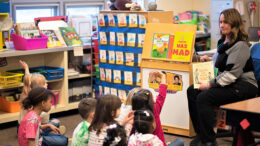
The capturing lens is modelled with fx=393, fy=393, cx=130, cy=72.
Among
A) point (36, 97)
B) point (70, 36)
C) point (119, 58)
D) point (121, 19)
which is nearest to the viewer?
point (36, 97)

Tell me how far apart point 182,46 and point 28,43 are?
190 centimetres

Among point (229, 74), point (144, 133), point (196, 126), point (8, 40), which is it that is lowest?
point (196, 126)

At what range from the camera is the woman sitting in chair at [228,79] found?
3727 mm

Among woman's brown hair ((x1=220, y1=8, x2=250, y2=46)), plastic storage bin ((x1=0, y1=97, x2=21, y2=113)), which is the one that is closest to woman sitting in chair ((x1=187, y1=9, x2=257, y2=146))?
woman's brown hair ((x1=220, y1=8, x2=250, y2=46))

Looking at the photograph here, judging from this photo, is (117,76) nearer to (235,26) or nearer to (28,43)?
(28,43)

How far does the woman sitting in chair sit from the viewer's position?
373cm

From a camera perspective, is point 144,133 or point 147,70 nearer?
point 144,133

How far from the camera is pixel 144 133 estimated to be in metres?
2.55

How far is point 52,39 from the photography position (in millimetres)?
5262

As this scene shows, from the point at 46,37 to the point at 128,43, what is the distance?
106 centimetres

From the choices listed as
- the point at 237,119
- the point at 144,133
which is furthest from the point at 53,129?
the point at 237,119

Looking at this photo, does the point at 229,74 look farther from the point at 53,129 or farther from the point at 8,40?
the point at 8,40

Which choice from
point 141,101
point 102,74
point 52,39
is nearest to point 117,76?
point 102,74

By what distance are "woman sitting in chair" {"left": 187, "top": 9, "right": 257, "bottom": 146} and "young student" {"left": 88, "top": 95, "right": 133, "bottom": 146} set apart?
4.57 feet
